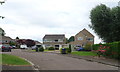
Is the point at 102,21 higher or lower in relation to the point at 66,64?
higher

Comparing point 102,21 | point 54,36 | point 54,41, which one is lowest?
point 54,41

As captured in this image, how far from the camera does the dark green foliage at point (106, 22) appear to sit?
1389 inches

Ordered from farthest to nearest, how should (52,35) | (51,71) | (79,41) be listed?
1. (52,35)
2. (79,41)
3. (51,71)

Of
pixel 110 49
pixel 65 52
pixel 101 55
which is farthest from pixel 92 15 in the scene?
pixel 110 49

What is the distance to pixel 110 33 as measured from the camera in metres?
35.2

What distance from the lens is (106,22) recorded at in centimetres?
3659

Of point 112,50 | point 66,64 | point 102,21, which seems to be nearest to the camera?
point 66,64

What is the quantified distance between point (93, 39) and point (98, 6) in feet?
125

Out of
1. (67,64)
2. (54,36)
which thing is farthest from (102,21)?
(54,36)

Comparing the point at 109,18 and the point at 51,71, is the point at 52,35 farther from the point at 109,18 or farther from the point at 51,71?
the point at 51,71

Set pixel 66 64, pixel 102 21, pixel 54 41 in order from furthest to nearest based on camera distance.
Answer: pixel 54 41, pixel 102 21, pixel 66 64

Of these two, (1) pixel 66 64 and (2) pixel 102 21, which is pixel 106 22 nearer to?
(2) pixel 102 21

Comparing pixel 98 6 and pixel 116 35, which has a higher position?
pixel 98 6

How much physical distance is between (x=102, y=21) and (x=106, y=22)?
2.54ft
